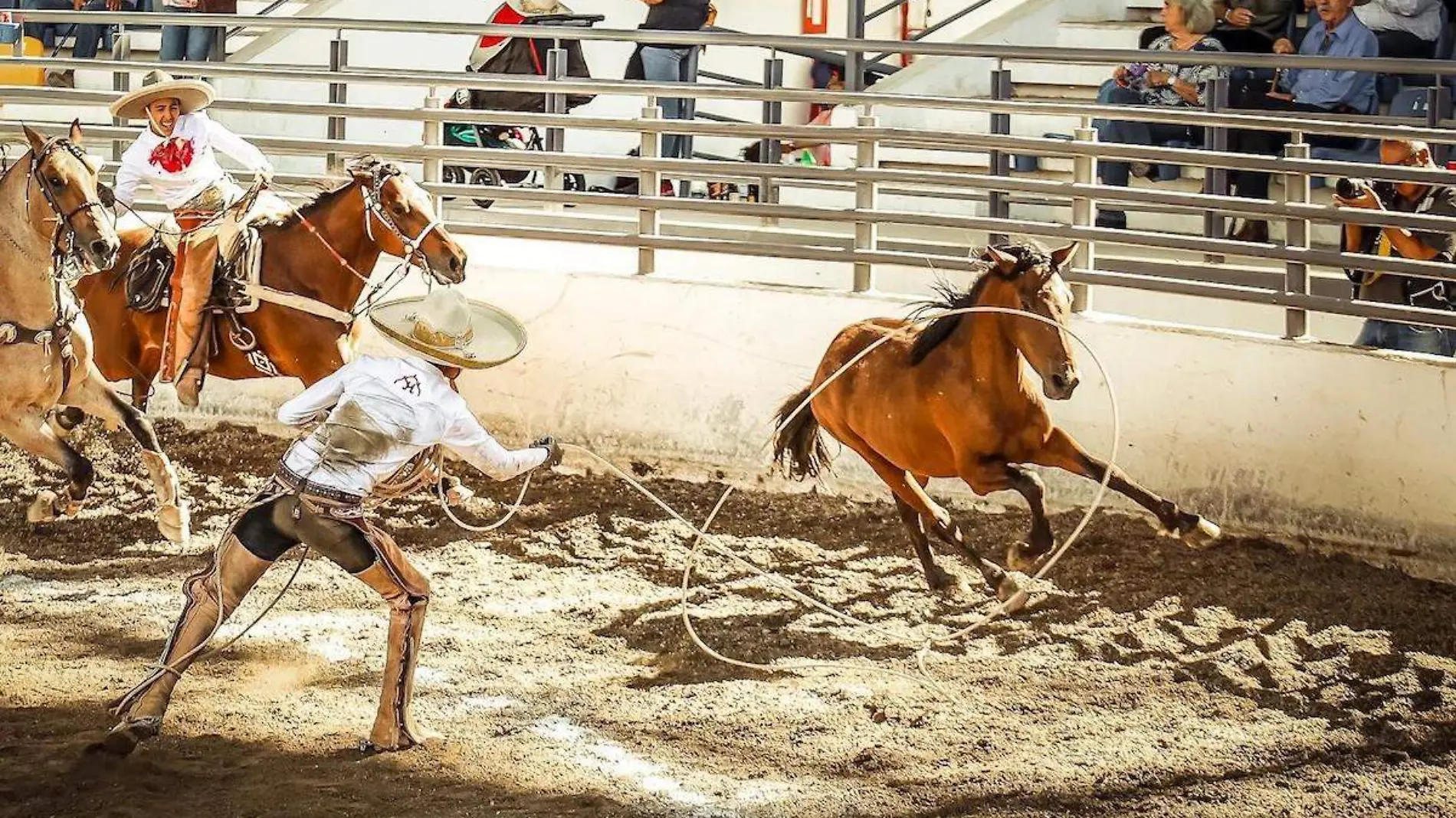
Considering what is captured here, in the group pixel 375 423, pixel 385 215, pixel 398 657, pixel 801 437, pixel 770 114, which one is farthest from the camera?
pixel 770 114

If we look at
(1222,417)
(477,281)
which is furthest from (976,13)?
(1222,417)

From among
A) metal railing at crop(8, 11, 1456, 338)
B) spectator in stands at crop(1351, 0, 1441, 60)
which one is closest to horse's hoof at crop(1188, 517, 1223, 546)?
metal railing at crop(8, 11, 1456, 338)

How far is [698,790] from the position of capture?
644 centimetres

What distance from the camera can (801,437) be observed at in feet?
26.7

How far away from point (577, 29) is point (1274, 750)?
20.8 ft

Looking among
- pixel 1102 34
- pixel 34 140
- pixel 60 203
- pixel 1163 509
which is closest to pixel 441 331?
pixel 1163 509

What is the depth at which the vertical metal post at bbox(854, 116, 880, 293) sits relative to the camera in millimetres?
9680

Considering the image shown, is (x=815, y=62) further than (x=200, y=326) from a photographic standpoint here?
Yes

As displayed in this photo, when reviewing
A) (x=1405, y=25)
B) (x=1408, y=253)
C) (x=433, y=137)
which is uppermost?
(x=1405, y=25)

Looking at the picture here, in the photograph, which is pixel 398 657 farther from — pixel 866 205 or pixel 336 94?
pixel 336 94

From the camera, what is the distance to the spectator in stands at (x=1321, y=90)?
34.2ft

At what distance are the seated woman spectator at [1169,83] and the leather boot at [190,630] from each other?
20.8 feet

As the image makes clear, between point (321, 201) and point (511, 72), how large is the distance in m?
4.39

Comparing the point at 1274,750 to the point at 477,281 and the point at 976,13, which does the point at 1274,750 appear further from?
the point at 976,13
